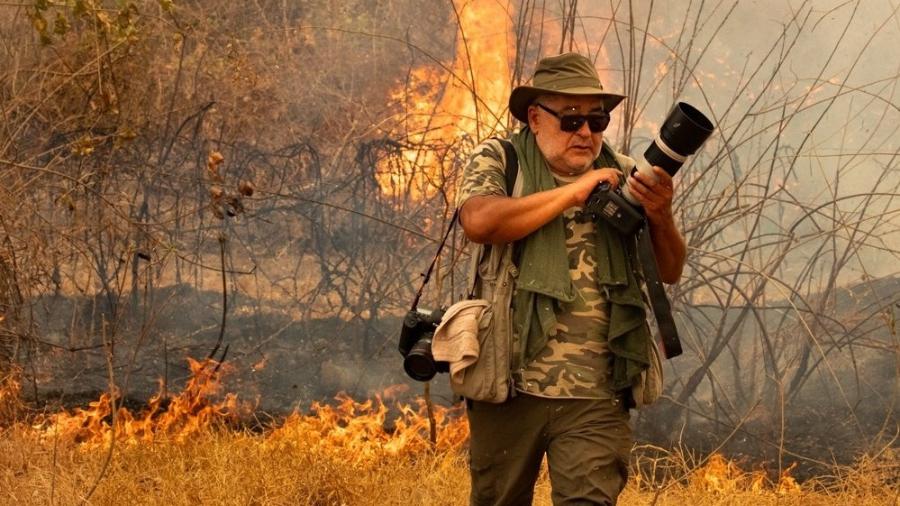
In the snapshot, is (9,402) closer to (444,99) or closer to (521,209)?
(521,209)

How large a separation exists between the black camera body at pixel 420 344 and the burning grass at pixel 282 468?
1.25 metres

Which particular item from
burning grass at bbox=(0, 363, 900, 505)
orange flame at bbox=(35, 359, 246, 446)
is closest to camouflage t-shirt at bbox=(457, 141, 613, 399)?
burning grass at bbox=(0, 363, 900, 505)

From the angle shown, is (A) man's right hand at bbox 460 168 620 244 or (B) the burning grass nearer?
(A) man's right hand at bbox 460 168 620 244

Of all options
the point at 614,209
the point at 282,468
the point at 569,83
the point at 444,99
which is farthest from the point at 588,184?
the point at 444,99

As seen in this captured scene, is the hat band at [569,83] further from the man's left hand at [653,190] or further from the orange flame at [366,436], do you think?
the orange flame at [366,436]

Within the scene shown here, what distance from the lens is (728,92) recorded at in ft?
34.4

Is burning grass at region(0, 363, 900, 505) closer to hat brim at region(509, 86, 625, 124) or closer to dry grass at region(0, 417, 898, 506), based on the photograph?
dry grass at region(0, 417, 898, 506)

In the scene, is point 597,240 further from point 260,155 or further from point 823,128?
point 823,128

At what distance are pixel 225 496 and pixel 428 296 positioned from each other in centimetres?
317

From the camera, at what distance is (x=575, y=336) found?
324cm

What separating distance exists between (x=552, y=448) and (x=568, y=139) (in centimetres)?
90

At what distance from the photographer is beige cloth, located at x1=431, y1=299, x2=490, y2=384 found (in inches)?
127

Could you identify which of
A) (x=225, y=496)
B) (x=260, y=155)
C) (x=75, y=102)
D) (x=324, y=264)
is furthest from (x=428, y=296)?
(x=225, y=496)

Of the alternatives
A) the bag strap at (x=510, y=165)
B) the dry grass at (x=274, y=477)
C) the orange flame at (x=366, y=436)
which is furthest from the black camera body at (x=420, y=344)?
the orange flame at (x=366, y=436)
